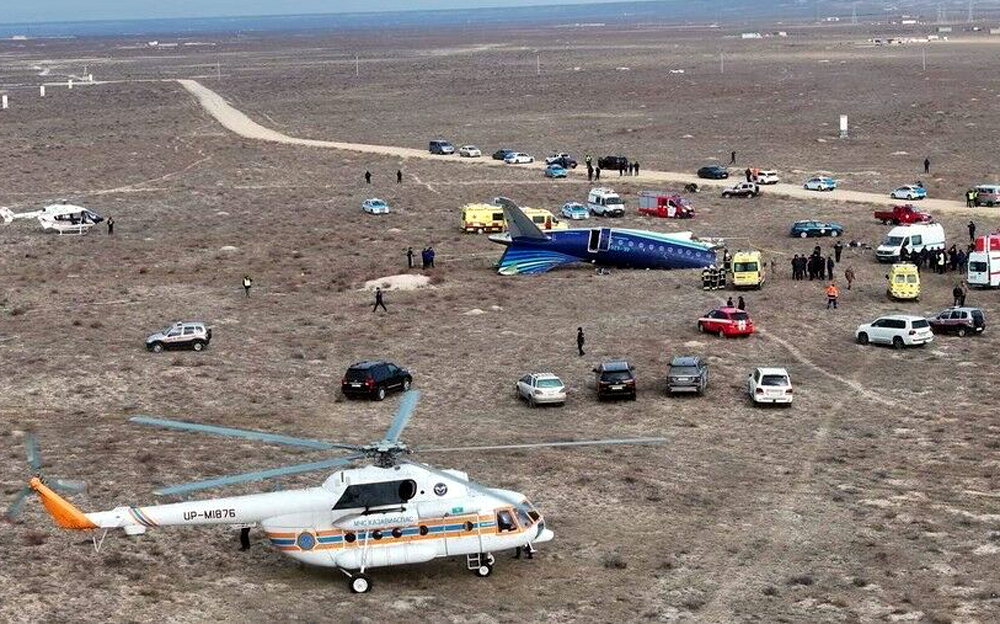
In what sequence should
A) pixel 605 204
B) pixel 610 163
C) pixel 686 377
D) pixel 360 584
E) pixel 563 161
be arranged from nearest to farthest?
pixel 360 584, pixel 686 377, pixel 605 204, pixel 610 163, pixel 563 161

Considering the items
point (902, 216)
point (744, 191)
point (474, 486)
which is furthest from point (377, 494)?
point (744, 191)

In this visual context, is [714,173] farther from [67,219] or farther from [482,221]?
[67,219]

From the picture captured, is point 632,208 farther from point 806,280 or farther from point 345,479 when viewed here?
point 345,479

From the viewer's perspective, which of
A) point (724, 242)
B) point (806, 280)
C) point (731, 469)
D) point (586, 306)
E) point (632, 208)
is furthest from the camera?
point (632, 208)

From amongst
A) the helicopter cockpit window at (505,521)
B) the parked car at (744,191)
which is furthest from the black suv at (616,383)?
the parked car at (744,191)

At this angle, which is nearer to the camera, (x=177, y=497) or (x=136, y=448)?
(x=177, y=497)

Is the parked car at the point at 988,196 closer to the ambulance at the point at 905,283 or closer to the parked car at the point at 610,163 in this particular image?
the ambulance at the point at 905,283

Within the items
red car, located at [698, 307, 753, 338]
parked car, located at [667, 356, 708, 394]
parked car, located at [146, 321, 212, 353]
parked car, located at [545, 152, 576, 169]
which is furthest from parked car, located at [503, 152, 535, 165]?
parked car, located at [667, 356, 708, 394]

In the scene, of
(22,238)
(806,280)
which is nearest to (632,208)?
(806,280)

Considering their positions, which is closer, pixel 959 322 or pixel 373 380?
pixel 373 380
